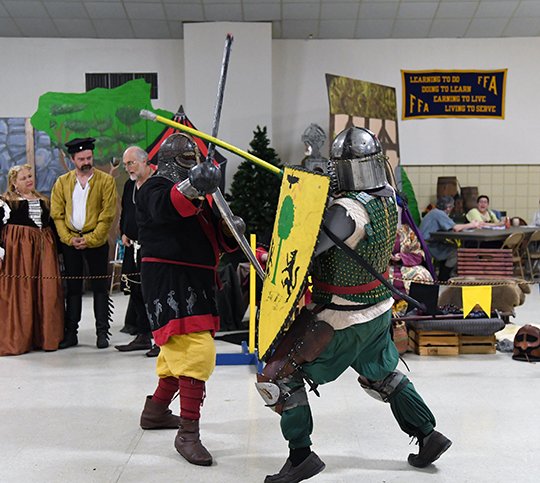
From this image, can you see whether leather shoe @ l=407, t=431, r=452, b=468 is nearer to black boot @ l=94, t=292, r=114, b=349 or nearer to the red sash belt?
the red sash belt

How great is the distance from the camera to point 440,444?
275 centimetres

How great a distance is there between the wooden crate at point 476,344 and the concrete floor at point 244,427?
0.10m

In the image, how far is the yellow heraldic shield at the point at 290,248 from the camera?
7.81 ft

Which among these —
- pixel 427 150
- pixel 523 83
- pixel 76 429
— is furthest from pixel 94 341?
pixel 523 83

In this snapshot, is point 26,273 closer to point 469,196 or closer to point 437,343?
point 437,343

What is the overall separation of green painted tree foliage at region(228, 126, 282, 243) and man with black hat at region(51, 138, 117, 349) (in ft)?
10.3

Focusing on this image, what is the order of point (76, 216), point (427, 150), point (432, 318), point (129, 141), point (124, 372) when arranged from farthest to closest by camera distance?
point (427, 150) < point (129, 141) < point (76, 216) < point (432, 318) < point (124, 372)

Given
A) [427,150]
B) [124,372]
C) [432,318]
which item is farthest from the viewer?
[427,150]

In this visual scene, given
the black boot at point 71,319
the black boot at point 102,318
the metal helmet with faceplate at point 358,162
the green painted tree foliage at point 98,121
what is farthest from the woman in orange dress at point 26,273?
the green painted tree foliage at point 98,121

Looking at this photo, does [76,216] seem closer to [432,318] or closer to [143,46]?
[432,318]

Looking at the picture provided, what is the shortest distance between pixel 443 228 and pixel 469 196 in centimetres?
101

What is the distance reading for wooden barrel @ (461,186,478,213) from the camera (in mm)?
9211

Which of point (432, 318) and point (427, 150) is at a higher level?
point (427, 150)

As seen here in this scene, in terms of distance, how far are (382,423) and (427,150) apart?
268 inches
